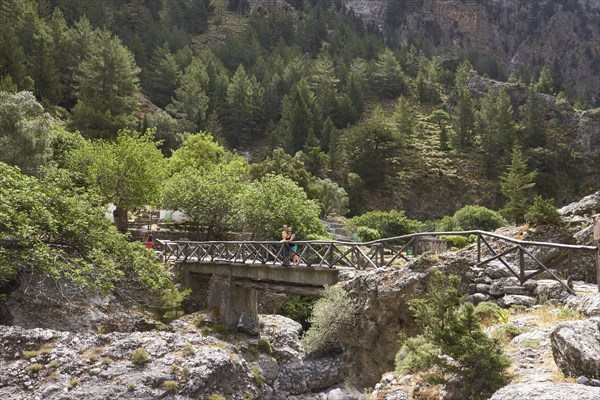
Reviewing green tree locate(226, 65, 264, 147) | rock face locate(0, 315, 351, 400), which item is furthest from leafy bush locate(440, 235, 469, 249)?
green tree locate(226, 65, 264, 147)

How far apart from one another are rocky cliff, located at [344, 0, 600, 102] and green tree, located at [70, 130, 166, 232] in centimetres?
11569

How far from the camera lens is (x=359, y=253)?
51.6ft

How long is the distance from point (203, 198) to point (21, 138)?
11202mm

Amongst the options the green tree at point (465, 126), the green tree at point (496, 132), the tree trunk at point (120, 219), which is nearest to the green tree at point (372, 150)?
the green tree at point (465, 126)

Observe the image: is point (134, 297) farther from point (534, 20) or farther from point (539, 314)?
point (534, 20)

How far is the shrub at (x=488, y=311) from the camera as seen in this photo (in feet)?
34.7

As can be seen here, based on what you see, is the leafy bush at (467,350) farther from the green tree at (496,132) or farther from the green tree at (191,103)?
the green tree at (191,103)

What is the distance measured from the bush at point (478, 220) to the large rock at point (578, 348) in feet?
111

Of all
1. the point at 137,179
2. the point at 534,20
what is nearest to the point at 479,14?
the point at 534,20

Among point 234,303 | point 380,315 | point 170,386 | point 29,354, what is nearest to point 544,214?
point 380,315

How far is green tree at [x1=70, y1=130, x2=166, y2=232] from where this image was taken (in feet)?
99.0

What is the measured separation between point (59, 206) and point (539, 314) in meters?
15.6

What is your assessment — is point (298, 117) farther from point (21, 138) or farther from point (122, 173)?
point (21, 138)

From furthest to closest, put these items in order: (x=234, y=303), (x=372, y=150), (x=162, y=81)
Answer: (x=162, y=81)
(x=372, y=150)
(x=234, y=303)
